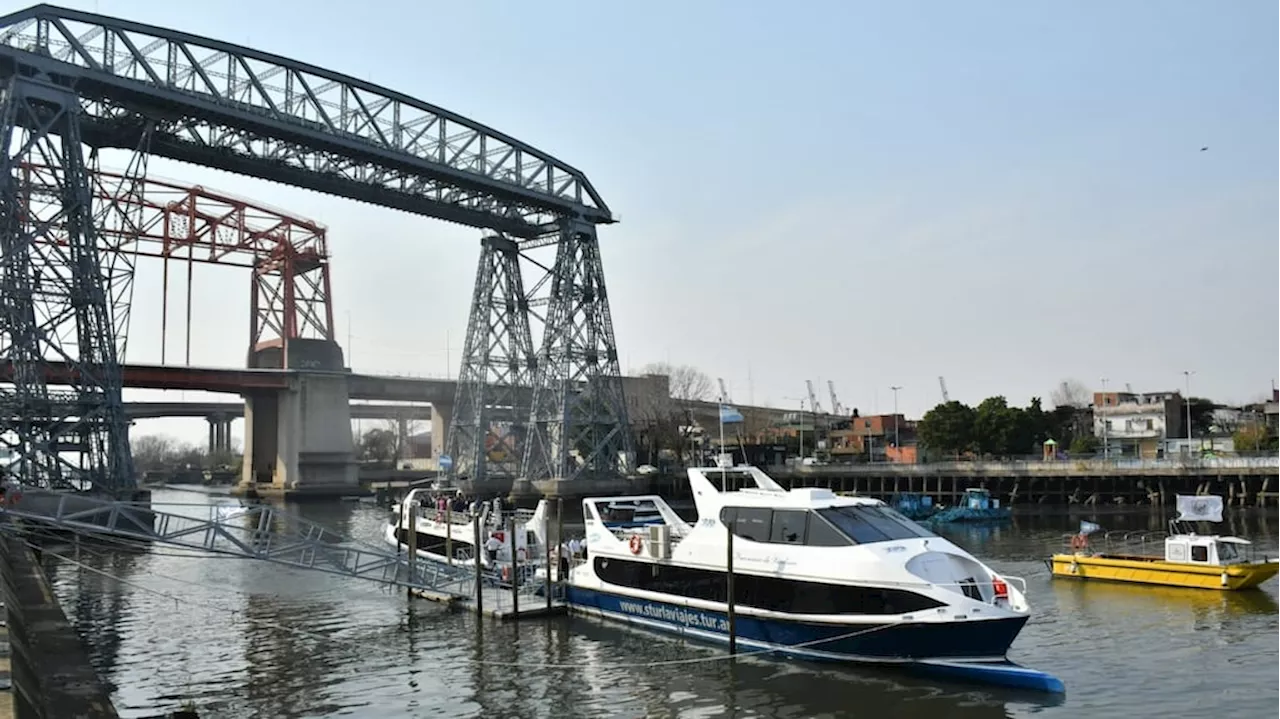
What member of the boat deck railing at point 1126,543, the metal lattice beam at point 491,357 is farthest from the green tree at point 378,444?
the boat deck railing at point 1126,543

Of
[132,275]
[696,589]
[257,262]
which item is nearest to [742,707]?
[696,589]

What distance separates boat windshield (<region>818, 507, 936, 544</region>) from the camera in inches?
791

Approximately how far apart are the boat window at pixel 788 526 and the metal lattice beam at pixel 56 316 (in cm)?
3410

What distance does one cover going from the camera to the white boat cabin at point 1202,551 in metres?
29.6

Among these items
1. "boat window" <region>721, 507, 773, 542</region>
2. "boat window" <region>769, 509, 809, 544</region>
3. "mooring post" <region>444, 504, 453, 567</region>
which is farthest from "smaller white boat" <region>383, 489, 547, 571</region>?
"boat window" <region>769, 509, 809, 544</region>

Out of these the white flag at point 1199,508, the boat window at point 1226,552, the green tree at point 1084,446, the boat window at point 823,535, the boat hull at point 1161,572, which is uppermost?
Result: the green tree at point 1084,446

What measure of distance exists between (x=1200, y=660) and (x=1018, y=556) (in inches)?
775

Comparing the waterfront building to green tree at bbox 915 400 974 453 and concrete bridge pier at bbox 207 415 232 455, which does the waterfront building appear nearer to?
green tree at bbox 915 400 974 453

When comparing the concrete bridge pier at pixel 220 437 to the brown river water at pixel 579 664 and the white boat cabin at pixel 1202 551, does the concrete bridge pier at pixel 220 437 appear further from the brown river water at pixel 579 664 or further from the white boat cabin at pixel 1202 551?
the white boat cabin at pixel 1202 551

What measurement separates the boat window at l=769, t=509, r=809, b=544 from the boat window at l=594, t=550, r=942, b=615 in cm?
40

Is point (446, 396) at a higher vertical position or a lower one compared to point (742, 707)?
higher

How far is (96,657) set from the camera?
22.4m

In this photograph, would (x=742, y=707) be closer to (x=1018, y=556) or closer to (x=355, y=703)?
(x=355, y=703)

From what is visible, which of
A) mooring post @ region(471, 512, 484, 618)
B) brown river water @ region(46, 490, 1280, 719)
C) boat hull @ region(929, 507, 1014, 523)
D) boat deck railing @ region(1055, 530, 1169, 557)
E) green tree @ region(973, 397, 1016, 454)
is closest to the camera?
brown river water @ region(46, 490, 1280, 719)
